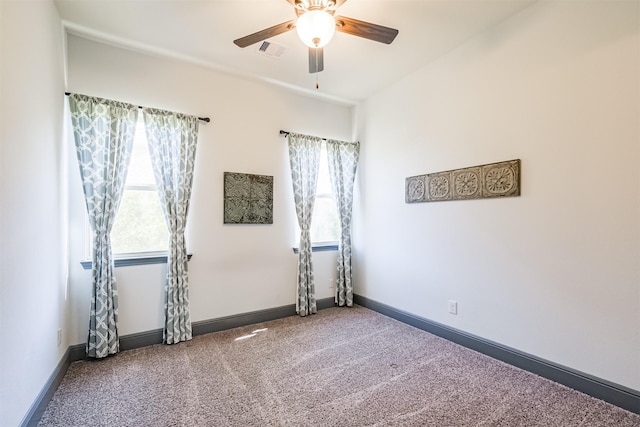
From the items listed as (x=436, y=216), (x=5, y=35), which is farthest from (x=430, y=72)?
(x=5, y=35)

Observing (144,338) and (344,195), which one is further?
(344,195)

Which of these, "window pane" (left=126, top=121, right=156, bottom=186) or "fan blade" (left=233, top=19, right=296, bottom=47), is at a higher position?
"fan blade" (left=233, top=19, right=296, bottom=47)

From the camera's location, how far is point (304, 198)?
160 inches

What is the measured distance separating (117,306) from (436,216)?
3366mm

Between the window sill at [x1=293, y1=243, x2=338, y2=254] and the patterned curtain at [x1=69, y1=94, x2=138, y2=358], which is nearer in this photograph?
the patterned curtain at [x1=69, y1=94, x2=138, y2=358]

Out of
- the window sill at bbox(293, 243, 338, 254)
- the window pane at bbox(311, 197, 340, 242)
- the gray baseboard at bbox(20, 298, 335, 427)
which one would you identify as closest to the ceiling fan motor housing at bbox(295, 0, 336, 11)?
the window pane at bbox(311, 197, 340, 242)

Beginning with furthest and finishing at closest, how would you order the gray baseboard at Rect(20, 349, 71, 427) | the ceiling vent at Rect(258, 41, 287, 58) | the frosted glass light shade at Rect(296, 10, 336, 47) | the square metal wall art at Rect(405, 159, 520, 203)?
1. the ceiling vent at Rect(258, 41, 287, 58)
2. the square metal wall art at Rect(405, 159, 520, 203)
3. the frosted glass light shade at Rect(296, 10, 336, 47)
4. the gray baseboard at Rect(20, 349, 71, 427)

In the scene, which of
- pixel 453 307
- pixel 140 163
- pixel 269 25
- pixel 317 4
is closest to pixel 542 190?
pixel 453 307

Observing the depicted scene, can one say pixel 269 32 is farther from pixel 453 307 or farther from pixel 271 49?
pixel 453 307

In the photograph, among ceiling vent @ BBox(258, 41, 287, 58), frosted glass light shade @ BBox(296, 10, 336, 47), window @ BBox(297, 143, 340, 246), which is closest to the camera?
frosted glass light shade @ BBox(296, 10, 336, 47)

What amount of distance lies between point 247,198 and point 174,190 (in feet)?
2.69

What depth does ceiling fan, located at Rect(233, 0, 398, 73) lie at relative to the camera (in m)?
1.94

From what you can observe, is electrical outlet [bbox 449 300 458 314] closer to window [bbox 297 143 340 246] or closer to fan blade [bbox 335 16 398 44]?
window [bbox 297 143 340 246]

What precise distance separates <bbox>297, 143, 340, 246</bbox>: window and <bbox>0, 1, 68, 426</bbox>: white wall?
2.79 metres
